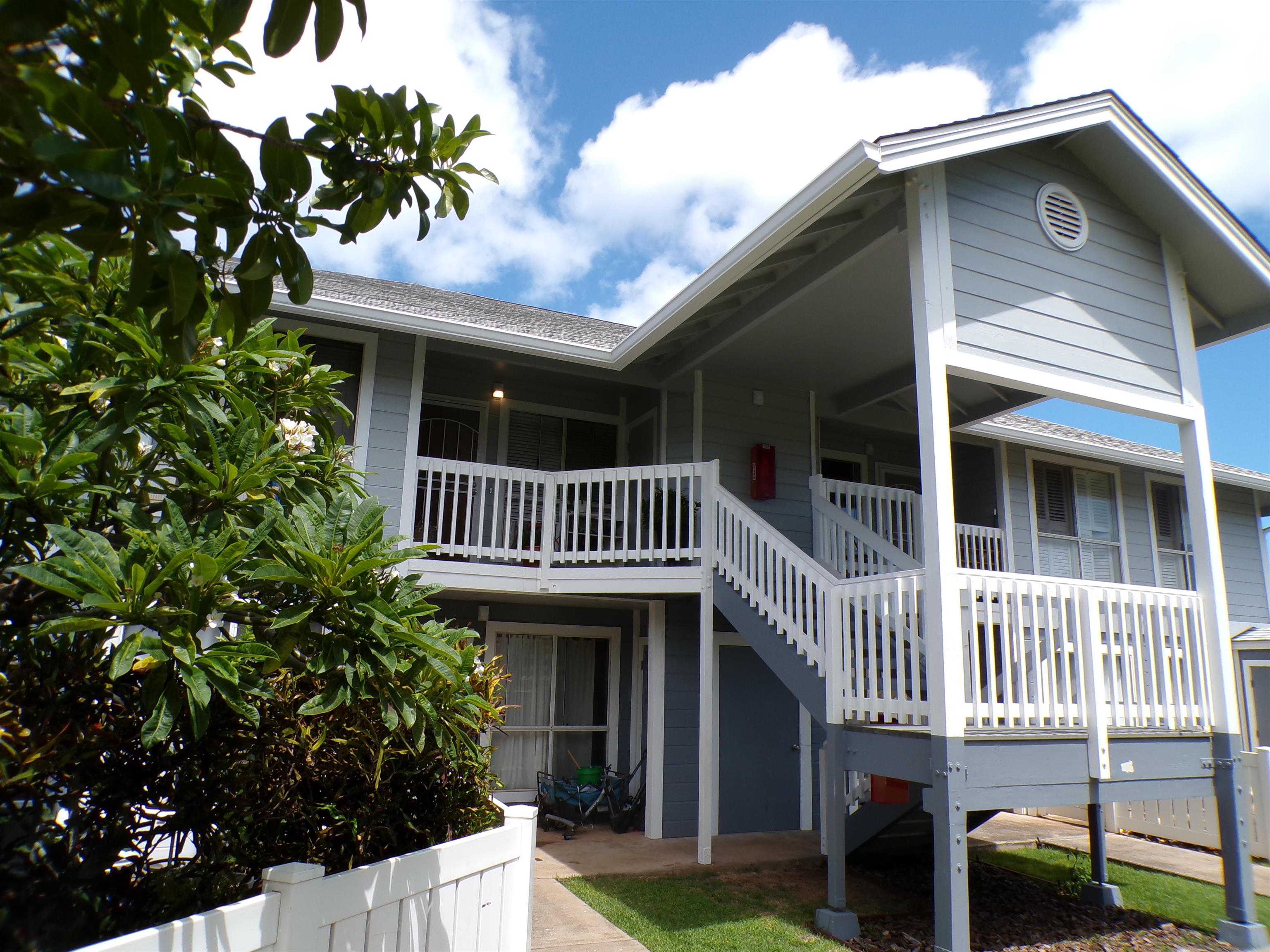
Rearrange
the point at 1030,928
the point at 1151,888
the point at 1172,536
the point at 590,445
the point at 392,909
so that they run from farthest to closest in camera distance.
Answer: the point at 1172,536 → the point at 590,445 → the point at 1151,888 → the point at 1030,928 → the point at 392,909

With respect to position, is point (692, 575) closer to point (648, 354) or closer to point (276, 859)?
point (648, 354)

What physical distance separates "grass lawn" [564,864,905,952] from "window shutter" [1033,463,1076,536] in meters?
6.65

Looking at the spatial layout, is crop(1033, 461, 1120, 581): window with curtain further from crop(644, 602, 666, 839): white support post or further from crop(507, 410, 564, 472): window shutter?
crop(507, 410, 564, 472): window shutter

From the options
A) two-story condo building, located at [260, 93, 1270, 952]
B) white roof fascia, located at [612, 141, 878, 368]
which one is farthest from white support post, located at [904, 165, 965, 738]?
white roof fascia, located at [612, 141, 878, 368]

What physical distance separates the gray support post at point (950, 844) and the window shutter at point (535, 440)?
635 centimetres

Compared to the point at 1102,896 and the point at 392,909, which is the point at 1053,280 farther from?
the point at 392,909

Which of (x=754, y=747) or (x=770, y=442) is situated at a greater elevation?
(x=770, y=442)

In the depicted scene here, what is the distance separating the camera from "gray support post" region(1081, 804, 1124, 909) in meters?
7.18

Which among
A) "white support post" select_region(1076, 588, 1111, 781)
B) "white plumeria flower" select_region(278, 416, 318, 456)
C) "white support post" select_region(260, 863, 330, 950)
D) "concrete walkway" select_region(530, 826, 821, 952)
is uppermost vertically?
"white plumeria flower" select_region(278, 416, 318, 456)

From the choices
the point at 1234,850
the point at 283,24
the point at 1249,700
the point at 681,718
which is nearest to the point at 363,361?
the point at 681,718

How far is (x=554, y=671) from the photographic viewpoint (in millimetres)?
10414

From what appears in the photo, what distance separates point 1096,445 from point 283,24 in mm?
13036

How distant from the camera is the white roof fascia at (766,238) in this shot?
5820mm

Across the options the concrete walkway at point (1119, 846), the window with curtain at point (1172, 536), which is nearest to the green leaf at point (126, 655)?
the concrete walkway at point (1119, 846)
